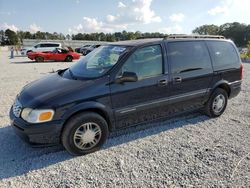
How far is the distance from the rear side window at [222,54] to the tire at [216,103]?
0.57 meters

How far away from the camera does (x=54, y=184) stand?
294 cm

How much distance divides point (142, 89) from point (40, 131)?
176cm

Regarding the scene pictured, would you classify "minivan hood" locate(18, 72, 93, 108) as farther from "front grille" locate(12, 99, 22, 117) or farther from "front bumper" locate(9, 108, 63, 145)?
"front bumper" locate(9, 108, 63, 145)

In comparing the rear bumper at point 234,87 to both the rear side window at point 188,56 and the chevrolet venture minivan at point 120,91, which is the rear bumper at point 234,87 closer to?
the chevrolet venture minivan at point 120,91

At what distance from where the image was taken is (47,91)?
3617mm

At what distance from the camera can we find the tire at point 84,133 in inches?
137

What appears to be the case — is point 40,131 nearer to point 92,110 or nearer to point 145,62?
point 92,110

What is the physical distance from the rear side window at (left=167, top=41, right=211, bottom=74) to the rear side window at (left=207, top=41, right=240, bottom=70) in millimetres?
211

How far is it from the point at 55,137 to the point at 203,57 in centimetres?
334

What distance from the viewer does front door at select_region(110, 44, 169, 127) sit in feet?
12.6

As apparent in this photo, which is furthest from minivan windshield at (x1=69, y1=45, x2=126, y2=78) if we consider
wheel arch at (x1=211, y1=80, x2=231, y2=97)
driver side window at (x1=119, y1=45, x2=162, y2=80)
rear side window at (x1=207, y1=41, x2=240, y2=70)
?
wheel arch at (x1=211, y1=80, x2=231, y2=97)

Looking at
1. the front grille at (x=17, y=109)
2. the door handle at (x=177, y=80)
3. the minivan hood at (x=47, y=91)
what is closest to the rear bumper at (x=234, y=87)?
the door handle at (x=177, y=80)

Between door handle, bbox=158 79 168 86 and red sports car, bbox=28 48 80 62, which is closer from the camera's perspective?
door handle, bbox=158 79 168 86

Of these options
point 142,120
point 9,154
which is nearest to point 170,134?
point 142,120
